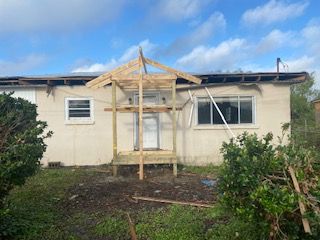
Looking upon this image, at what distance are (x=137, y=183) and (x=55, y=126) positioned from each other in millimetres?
4516

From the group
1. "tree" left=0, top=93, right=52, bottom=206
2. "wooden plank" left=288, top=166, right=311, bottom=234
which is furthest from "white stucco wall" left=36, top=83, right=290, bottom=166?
"wooden plank" left=288, top=166, right=311, bottom=234

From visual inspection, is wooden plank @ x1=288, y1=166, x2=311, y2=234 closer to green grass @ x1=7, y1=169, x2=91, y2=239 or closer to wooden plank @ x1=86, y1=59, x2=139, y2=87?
green grass @ x1=7, y1=169, x2=91, y2=239

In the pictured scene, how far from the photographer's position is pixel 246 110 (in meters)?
12.1

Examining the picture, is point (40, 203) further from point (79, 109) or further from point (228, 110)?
point (228, 110)

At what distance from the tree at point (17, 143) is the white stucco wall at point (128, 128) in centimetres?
558

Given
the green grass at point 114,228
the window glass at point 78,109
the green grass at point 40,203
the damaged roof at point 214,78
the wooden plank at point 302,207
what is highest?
the damaged roof at point 214,78

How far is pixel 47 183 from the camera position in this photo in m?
9.20

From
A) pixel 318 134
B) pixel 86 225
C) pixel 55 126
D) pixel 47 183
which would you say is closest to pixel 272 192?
pixel 86 225

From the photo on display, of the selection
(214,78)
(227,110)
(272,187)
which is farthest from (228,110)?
(272,187)

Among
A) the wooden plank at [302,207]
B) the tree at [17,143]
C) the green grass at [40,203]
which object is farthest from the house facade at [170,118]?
the wooden plank at [302,207]

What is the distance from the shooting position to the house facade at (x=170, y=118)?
1195 centimetres

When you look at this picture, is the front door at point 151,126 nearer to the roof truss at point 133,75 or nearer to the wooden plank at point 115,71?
the roof truss at point 133,75

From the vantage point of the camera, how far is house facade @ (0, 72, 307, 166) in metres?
11.9

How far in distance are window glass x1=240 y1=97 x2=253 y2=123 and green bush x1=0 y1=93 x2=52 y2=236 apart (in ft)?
25.1
